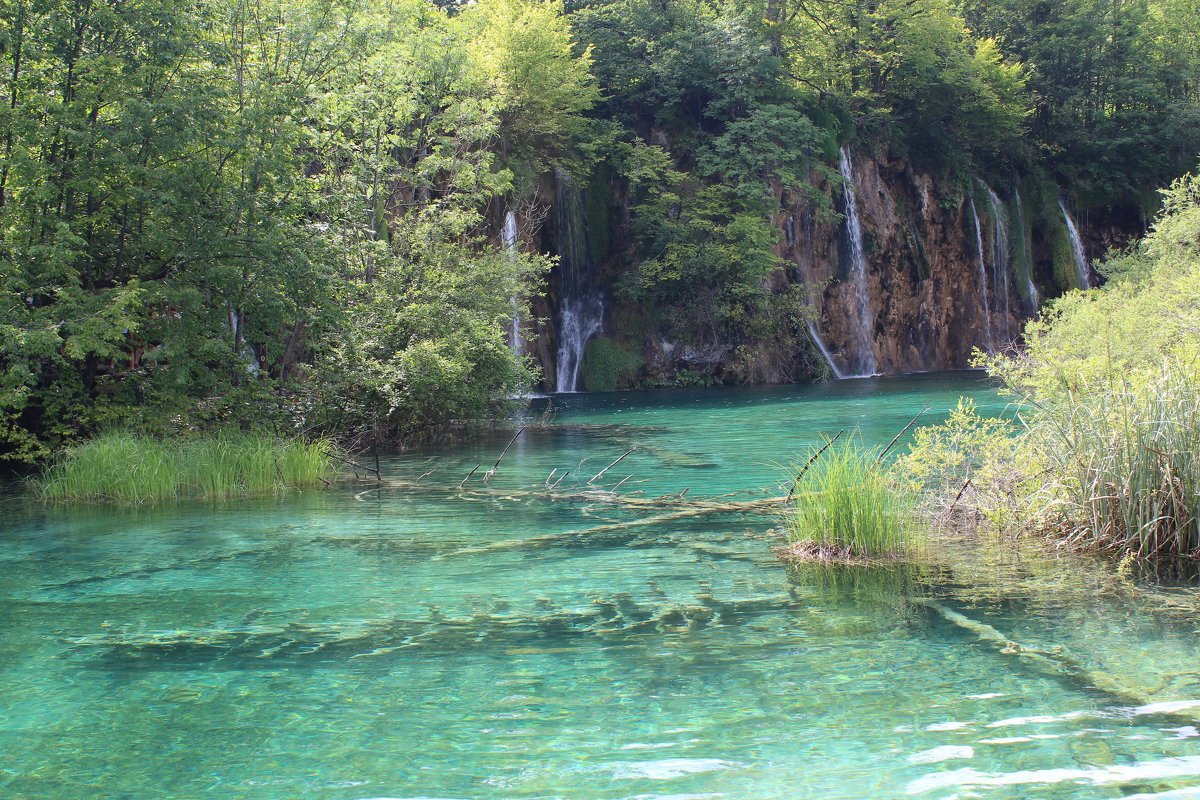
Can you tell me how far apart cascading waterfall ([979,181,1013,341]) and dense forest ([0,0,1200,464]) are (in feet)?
1.50

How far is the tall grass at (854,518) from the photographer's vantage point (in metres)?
8.16

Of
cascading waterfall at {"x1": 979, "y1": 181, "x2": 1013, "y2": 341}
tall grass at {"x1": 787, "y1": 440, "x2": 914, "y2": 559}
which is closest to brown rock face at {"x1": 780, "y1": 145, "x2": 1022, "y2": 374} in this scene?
cascading waterfall at {"x1": 979, "y1": 181, "x2": 1013, "y2": 341}

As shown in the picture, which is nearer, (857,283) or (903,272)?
(857,283)

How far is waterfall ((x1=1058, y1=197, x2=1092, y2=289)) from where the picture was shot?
44.8 meters

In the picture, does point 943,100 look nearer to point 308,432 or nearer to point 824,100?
point 824,100

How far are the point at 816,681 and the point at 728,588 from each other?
2062 mm

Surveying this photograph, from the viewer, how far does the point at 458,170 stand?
23359 millimetres

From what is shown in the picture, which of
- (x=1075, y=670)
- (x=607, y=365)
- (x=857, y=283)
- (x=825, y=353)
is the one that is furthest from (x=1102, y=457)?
(x=857, y=283)

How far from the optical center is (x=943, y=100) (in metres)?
43.8

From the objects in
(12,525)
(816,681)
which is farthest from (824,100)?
(816,681)

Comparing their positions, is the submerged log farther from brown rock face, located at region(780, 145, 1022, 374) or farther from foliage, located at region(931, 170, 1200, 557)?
brown rock face, located at region(780, 145, 1022, 374)

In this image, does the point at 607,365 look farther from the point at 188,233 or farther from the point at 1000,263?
the point at 188,233

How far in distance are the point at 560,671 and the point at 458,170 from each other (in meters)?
18.9

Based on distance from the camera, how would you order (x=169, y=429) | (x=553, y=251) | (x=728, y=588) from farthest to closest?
(x=553, y=251) → (x=169, y=429) → (x=728, y=588)
